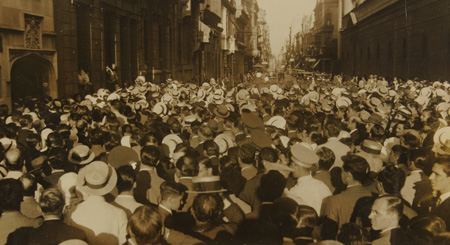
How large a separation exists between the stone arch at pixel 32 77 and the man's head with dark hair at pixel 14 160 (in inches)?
426

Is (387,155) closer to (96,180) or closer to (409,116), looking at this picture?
(409,116)

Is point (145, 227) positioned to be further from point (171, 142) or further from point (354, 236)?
point (171, 142)

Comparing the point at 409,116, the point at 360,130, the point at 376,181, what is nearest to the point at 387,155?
the point at 360,130

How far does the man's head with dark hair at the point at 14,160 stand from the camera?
6.38 metres

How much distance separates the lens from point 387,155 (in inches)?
317

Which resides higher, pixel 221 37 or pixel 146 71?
pixel 221 37

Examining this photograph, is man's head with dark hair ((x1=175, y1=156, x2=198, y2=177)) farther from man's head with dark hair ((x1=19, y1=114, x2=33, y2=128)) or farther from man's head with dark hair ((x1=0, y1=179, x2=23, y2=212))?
man's head with dark hair ((x1=19, y1=114, x2=33, y2=128))

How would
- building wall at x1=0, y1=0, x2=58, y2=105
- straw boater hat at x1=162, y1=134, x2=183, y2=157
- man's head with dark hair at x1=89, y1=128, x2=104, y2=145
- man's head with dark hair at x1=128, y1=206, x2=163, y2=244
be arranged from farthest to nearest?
building wall at x1=0, y1=0, x2=58, y2=105, man's head with dark hair at x1=89, y1=128, x2=104, y2=145, straw boater hat at x1=162, y1=134, x2=183, y2=157, man's head with dark hair at x1=128, y1=206, x2=163, y2=244

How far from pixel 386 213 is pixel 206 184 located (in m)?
2.05

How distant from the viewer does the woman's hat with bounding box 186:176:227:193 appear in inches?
226

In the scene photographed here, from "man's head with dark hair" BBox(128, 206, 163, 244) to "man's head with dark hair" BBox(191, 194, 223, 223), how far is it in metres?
0.44

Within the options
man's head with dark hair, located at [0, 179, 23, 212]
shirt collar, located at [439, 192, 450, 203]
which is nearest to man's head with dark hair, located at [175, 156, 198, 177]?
man's head with dark hair, located at [0, 179, 23, 212]

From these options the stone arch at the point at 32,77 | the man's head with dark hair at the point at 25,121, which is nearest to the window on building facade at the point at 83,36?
the stone arch at the point at 32,77

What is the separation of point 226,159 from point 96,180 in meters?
1.95
